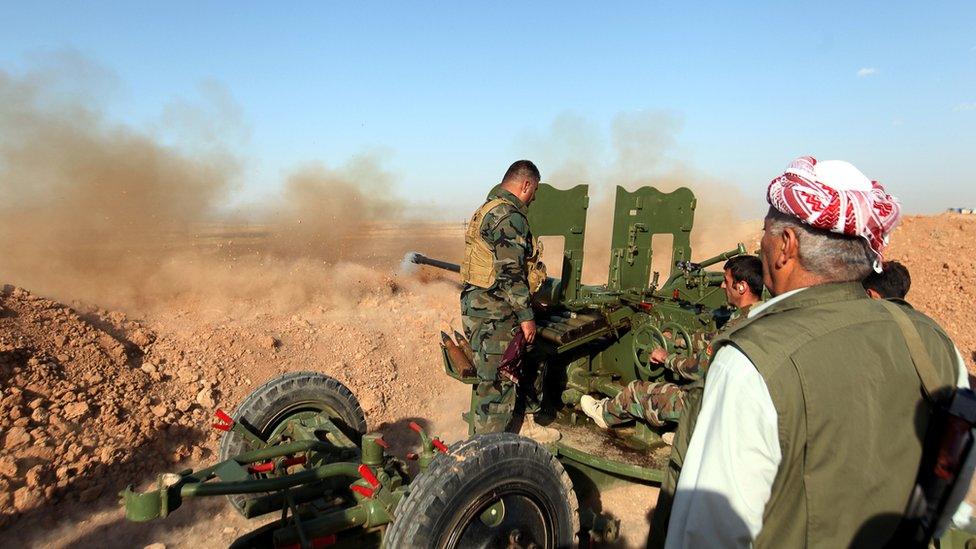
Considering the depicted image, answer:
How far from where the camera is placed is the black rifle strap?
132 centimetres

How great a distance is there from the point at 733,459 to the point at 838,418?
0.24m

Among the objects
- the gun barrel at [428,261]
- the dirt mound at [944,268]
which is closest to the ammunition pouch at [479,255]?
the gun barrel at [428,261]

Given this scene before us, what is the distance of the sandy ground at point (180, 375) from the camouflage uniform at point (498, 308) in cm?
113

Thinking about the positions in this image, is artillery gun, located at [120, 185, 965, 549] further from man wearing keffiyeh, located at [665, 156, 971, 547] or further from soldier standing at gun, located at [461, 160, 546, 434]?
man wearing keffiyeh, located at [665, 156, 971, 547]

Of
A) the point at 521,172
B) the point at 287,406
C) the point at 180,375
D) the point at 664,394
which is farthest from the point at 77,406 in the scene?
the point at 664,394

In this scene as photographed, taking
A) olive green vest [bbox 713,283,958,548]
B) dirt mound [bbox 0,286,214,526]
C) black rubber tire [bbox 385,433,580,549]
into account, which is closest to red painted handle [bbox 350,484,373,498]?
black rubber tire [bbox 385,433,580,549]

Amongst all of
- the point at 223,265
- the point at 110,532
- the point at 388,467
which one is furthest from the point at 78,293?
the point at 388,467

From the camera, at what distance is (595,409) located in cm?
491

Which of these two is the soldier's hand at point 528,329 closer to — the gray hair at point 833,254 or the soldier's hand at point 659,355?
the soldier's hand at point 659,355

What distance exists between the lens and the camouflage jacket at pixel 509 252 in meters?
4.28

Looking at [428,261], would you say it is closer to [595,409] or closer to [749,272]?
[595,409]

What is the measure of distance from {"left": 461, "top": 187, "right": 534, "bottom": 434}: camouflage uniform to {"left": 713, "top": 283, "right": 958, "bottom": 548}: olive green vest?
9.76 feet

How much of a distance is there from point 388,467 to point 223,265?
9017 millimetres

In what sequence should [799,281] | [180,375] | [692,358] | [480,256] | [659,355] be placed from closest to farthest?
[799,281] < [692,358] < [480,256] < [659,355] < [180,375]
